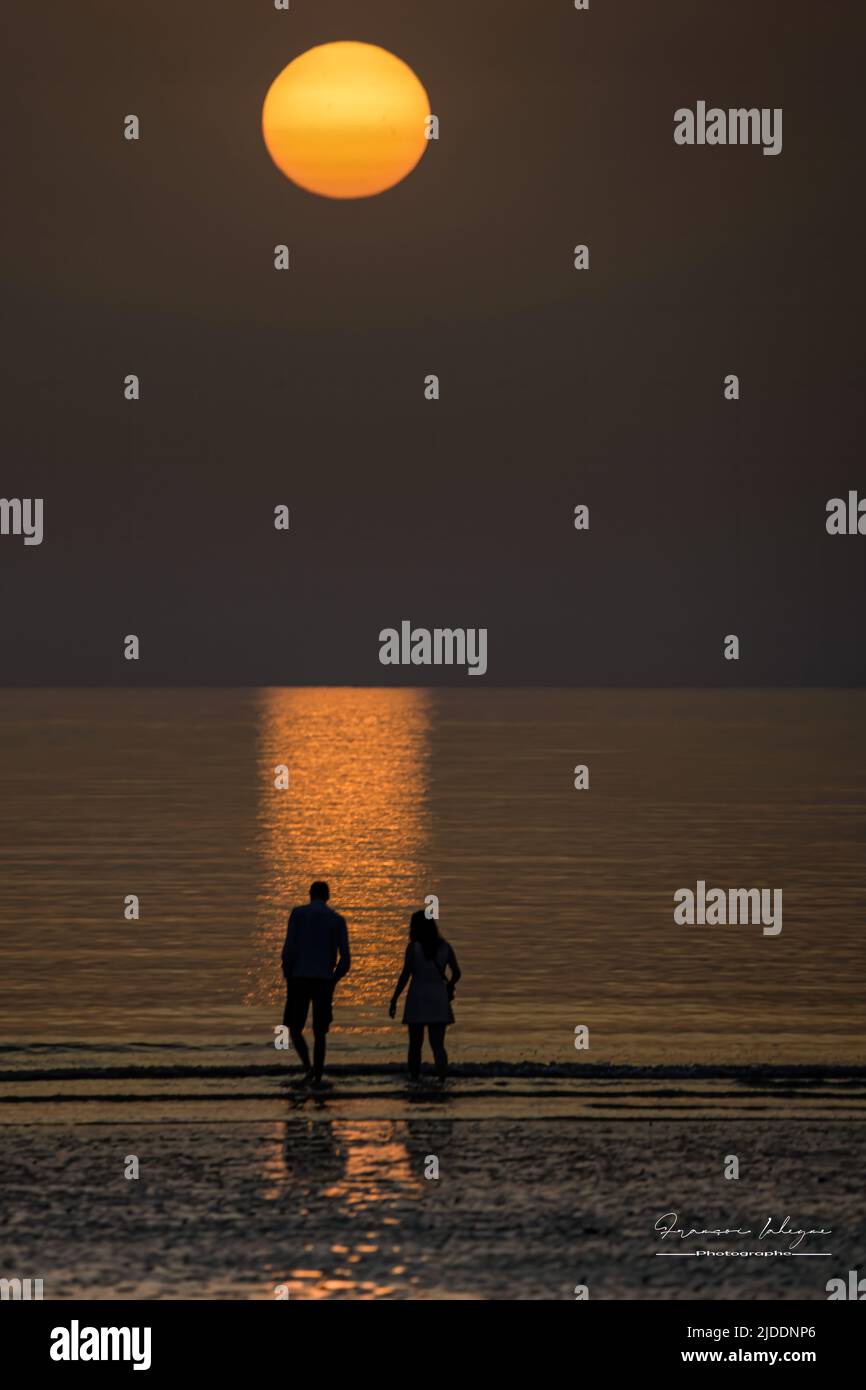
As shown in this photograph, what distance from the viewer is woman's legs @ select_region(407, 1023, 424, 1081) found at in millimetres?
20989

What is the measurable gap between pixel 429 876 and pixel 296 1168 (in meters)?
32.7

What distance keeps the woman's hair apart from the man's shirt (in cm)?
88

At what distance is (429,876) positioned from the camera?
4947 cm

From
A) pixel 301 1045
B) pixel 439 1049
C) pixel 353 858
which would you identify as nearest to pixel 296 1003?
pixel 301 1045

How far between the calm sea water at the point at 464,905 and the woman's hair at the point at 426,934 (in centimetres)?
264

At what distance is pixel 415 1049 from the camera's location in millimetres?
21109

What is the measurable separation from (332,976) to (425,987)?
109cm

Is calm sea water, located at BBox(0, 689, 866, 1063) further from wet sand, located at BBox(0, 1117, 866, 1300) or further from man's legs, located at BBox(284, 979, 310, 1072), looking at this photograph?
wet sand, located at BBox(0, 1117, 866, 1300)

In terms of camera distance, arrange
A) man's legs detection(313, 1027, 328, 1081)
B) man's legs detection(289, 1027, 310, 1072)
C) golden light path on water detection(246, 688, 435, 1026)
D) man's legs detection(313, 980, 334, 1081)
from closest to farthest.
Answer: man's legs detection(313, 980, 334, 1081) < man's legs detection(289, 1027, 310, 1072) < man's legs detection(313, 1027, 328, 1081) < golden light path on water detection(246, 688, 435, 1026)

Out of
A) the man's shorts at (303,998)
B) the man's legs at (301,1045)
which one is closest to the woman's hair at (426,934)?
the man's shorts at (303,998)

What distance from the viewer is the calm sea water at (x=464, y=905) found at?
26.3 meters

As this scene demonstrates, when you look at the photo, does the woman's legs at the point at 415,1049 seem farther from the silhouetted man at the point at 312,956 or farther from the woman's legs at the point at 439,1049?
the silhouetted man at the point at 312,956

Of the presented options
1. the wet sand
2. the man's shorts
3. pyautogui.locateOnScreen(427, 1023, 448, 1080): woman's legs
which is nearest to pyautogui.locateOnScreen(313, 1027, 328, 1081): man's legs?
the man's shorts

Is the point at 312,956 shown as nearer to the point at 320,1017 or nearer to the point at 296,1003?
the point at 296,1003
